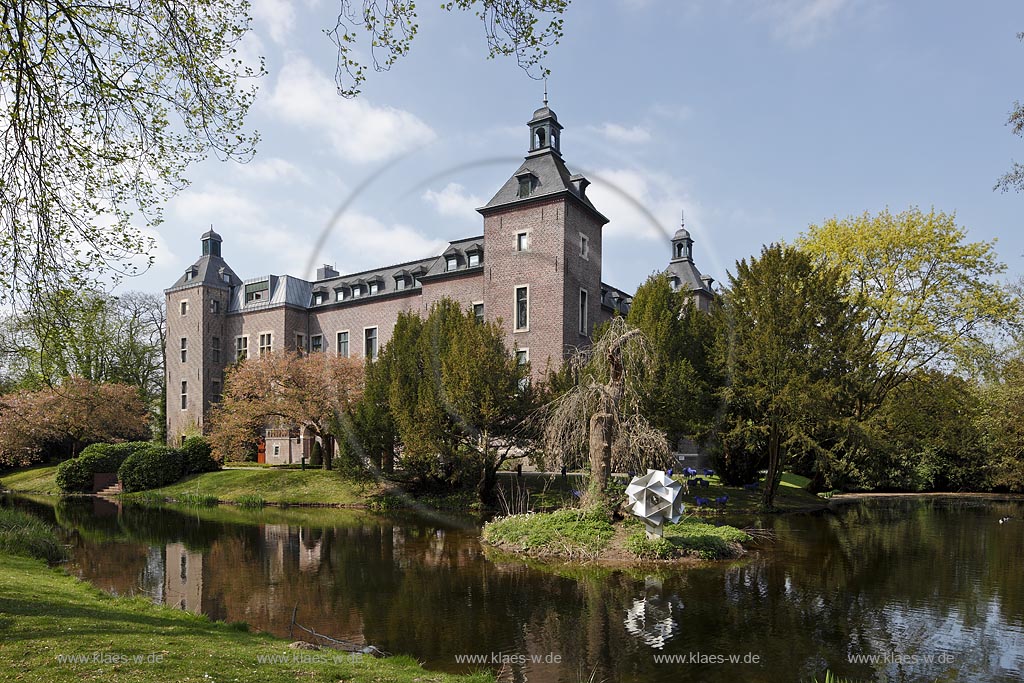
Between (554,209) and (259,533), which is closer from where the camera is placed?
(259,533)

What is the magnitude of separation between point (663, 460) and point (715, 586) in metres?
5.22

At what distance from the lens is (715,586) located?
1249 cm

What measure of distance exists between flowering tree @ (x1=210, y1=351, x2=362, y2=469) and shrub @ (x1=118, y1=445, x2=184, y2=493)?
231cm

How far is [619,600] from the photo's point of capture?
37.8 feet

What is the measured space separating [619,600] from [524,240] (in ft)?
78.2

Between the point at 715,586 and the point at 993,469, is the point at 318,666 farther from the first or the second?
the point at 993,469

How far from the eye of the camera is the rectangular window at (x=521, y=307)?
3344 centimetres

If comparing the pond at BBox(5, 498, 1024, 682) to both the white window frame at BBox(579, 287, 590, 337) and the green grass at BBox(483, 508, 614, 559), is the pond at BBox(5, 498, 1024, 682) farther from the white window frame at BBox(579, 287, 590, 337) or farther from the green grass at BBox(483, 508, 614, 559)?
the white window frame at BBox(579, 287, 590, 337)

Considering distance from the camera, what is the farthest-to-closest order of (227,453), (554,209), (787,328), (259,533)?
(227,453)
(554,209)
(787,328)
(259,533)

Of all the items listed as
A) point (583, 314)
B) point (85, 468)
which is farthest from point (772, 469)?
point (85, 468)

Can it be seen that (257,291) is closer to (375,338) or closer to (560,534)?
(375,338)

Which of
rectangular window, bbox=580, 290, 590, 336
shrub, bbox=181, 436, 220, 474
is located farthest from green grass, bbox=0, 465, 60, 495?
rectangular window, bbox=580, 290, 590, 336

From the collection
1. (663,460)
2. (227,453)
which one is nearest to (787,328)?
(663,460)

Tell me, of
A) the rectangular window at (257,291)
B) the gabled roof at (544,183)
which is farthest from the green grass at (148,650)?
the rectangular window at (257,291)
